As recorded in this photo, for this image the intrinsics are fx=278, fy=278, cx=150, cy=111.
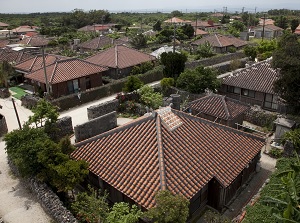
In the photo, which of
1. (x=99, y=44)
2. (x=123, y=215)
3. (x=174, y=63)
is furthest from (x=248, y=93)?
(x=99, y=44)

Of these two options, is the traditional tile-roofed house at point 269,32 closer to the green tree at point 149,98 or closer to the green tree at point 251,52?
the green tree at point 251,52

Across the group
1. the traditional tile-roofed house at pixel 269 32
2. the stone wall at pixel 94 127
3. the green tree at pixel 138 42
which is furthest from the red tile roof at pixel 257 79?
the traditional tile-roofed house at pixel 269 32

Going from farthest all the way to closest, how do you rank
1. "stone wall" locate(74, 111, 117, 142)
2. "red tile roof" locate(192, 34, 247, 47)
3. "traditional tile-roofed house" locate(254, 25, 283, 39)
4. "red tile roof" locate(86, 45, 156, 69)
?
1. "traditional tile-roofed house" locate(254, 25, 283, 39)
2. "red tile roof" locate(192, 34, 247, 47)
3. "red tile roof" locate(86, 45, 156, 69)
4. "stone wall" locate(74, 111, 117, 142)

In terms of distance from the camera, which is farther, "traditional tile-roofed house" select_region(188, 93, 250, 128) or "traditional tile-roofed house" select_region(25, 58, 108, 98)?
"traditional tile-roofed house" select_region(25, 58, 108, 98)

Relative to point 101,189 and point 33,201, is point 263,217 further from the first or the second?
point 33,201

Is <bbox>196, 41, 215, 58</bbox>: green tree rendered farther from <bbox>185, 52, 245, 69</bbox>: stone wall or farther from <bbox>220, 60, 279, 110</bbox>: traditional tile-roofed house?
<bbox>220, 60, 279, 110</bbox>: traditional tile-roofed house

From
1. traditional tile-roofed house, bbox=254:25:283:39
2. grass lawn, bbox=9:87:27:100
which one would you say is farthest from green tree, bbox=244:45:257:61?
traditional tile-roofed house, bbox=254:25:283:39
